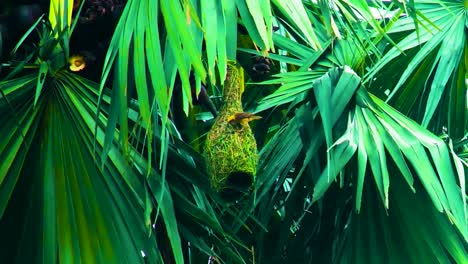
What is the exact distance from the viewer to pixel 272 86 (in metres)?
3.58

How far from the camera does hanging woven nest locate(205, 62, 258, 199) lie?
2.48 m

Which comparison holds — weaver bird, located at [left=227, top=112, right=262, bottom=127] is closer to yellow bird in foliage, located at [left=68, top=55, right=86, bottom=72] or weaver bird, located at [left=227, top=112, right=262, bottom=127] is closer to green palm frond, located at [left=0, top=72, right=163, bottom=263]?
green palm frond, located at [left=0, top=72, right=163, bottom=263]

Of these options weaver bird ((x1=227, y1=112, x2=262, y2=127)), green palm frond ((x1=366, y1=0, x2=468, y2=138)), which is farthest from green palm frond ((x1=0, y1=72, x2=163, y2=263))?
green palm frond ((x1=366, y1=0, x2=468, y2=138))

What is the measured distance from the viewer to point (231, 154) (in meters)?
2.47

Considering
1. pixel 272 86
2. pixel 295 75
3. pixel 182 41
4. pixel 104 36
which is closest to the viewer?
pixel 182 41

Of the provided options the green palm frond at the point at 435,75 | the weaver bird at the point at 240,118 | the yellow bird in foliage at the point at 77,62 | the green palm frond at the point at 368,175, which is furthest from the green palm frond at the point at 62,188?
the green palm frond at the point at 435,75

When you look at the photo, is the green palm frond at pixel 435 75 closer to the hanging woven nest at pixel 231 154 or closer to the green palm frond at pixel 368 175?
the green palm frond at pixel 368 175

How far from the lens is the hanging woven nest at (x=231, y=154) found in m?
2.48

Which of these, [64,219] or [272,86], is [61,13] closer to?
[64,219]

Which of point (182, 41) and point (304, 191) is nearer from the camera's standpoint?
point (182, 41)

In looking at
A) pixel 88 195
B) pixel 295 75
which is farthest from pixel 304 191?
pixel 88 195

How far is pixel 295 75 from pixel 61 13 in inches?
30.1

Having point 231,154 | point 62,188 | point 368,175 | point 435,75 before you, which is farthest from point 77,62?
point 435,75

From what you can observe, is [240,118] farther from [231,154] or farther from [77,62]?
[77,62]
